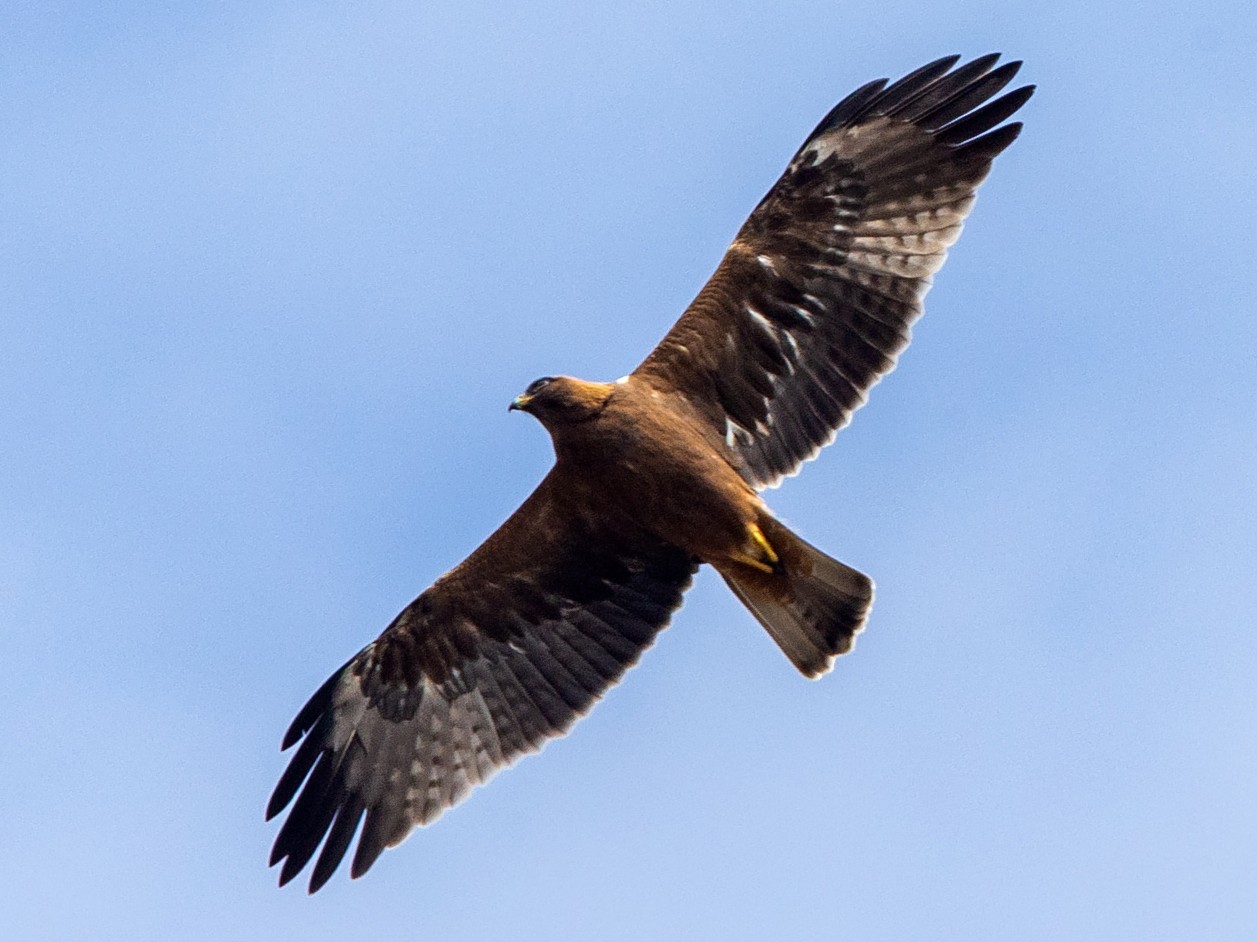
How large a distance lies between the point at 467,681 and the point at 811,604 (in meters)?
2.35

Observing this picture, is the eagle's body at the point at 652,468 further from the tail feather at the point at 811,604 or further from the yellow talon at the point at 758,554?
the tail feather at the point at 811,604

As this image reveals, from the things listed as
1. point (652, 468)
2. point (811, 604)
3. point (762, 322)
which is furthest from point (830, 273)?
point (811, 604)

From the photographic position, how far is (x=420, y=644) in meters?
12.6

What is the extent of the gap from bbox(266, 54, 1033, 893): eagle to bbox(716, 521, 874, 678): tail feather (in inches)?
0.5

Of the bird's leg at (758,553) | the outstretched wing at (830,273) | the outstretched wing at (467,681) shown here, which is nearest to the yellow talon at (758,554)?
the bird's leg at (758,553)

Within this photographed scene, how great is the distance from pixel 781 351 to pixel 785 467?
2.26 feet

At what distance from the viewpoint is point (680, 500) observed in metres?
11.4

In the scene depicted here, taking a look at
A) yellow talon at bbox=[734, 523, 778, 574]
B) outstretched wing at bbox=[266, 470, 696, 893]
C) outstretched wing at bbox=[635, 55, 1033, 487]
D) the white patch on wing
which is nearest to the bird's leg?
yellow talon at bbox=[734, 523, 778, 574]

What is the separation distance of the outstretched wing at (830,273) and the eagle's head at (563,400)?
1.63 ft

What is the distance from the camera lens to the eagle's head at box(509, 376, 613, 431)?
11328 mm

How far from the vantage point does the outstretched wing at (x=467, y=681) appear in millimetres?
12297

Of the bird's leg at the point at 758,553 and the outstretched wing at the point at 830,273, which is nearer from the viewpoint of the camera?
the bird's leg at the point at 758,553

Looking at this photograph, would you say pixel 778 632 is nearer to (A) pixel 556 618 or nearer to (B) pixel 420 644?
(A) pixel 556 618

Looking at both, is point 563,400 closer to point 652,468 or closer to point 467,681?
point 652,468
